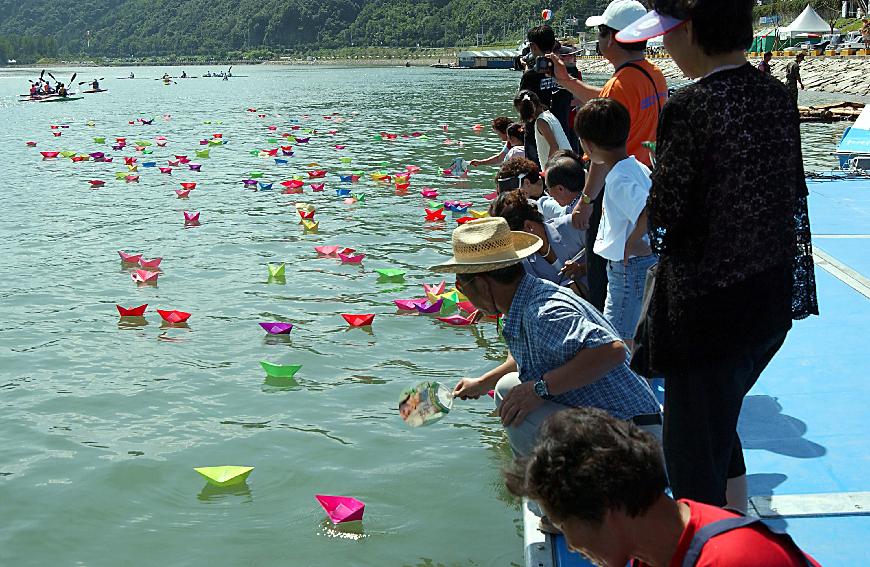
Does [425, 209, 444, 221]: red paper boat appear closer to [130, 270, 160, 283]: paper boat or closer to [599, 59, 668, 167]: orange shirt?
[130, 270, 160, 283]: paper boat

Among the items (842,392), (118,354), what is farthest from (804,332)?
(118,354)

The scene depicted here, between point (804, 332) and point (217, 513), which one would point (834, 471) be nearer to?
point (804, 332)

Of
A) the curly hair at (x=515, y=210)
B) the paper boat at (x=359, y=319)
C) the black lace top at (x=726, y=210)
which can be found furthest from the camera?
the paper boat at (x=359, y=319)

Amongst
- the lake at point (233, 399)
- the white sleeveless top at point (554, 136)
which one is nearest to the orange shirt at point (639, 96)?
the white sleeveless top at point (554, 136)

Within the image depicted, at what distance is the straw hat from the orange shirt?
6.67ft

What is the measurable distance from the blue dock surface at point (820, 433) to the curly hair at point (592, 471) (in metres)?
1.53

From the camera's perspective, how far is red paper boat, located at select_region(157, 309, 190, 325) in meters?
8.18

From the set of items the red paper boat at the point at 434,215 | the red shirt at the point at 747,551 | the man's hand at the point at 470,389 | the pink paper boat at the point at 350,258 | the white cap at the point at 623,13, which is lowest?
the red paper boat at the point at 434,215

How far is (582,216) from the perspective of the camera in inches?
211

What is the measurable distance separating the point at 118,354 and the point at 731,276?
5674 millimetres

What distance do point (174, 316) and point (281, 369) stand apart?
5.72 feet

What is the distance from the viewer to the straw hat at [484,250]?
12.1 ft

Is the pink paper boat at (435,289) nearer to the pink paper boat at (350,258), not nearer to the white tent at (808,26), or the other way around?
the pink paper boat at (350,258)

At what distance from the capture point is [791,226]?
2994 millimetres
